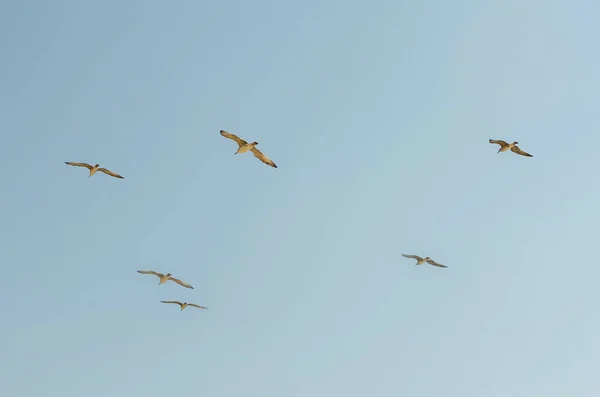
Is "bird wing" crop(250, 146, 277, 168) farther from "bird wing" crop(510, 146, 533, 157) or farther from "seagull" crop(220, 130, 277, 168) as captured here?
"bird wing" crop(510, 146, 533, 157)

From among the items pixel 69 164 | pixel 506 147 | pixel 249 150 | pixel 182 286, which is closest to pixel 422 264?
pixel 506 147

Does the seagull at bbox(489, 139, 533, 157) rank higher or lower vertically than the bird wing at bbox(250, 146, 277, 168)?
higher

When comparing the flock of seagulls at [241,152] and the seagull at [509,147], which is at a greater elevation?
the seagull at [509,147]

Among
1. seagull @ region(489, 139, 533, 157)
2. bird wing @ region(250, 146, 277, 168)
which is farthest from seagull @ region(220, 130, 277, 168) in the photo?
seagull @ region(489, 139, 533, 157)

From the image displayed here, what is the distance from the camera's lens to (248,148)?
66438mm

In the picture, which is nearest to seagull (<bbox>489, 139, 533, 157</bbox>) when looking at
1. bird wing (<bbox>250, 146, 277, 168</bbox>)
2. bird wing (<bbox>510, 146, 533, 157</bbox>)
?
bird wing (<bbox>510, 146, 533, 157</bbox>)

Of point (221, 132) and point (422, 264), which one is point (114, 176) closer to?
point (221, 132)

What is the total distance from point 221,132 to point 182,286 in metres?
32.2

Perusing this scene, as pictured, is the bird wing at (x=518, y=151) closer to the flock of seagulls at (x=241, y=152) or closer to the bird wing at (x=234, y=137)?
the flock of seagulls at (x=241, y=152)

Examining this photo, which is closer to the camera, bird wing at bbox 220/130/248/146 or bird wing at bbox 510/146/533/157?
bird wing at bbox 220/130/248/146

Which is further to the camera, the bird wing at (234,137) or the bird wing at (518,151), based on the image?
the bird wing at (518,151)

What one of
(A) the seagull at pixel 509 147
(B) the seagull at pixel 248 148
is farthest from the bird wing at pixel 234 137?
(A) the seagull at pixel 509 147

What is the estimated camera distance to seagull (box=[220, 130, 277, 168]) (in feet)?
214

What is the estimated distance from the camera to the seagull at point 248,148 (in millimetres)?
65125
